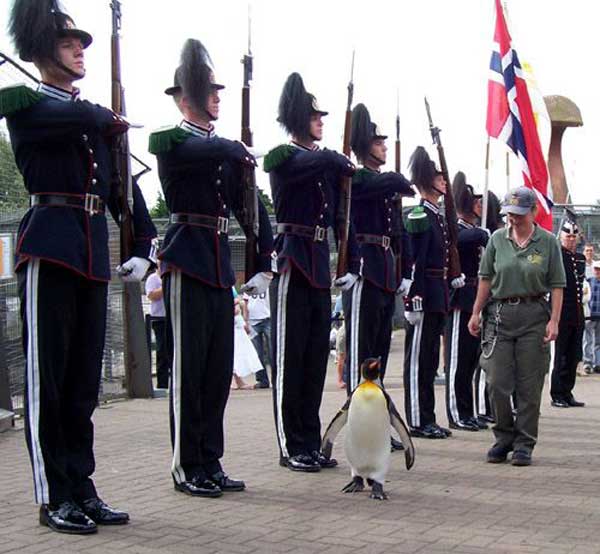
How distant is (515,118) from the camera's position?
36.9ft

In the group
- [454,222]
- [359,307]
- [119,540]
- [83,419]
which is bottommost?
[119,540]

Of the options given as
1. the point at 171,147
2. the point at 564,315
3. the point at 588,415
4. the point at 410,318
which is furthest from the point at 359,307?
the point at 564,315

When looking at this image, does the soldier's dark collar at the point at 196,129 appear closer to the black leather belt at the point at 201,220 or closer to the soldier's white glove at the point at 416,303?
the black leather belt at the point at 201,220

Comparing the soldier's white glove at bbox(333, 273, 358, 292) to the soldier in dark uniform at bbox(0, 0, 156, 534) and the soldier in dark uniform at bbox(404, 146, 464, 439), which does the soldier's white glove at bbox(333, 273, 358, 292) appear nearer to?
the soldier in dark uniform at bbox(404, 146, 464, 439)

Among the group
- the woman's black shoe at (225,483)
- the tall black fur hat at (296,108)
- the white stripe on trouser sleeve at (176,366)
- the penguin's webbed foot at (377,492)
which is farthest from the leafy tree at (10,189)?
the penguin's webbed foot at (377,492)

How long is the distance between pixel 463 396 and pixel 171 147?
4.99 m

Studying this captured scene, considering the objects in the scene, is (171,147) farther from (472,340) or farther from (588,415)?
(588,415)

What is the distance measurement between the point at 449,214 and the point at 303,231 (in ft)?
8.86

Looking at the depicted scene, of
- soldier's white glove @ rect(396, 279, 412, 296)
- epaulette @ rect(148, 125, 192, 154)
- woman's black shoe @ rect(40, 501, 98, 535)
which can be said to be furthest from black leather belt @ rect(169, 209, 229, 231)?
soldier's white glove @ rect(396, 279, 412, 296)

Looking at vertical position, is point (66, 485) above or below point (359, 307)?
below

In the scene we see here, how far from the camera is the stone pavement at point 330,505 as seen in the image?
5.55 m

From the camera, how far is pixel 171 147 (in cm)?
657

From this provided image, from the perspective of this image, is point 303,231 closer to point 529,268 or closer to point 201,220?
point 201,220

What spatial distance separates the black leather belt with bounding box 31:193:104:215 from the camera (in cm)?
579
